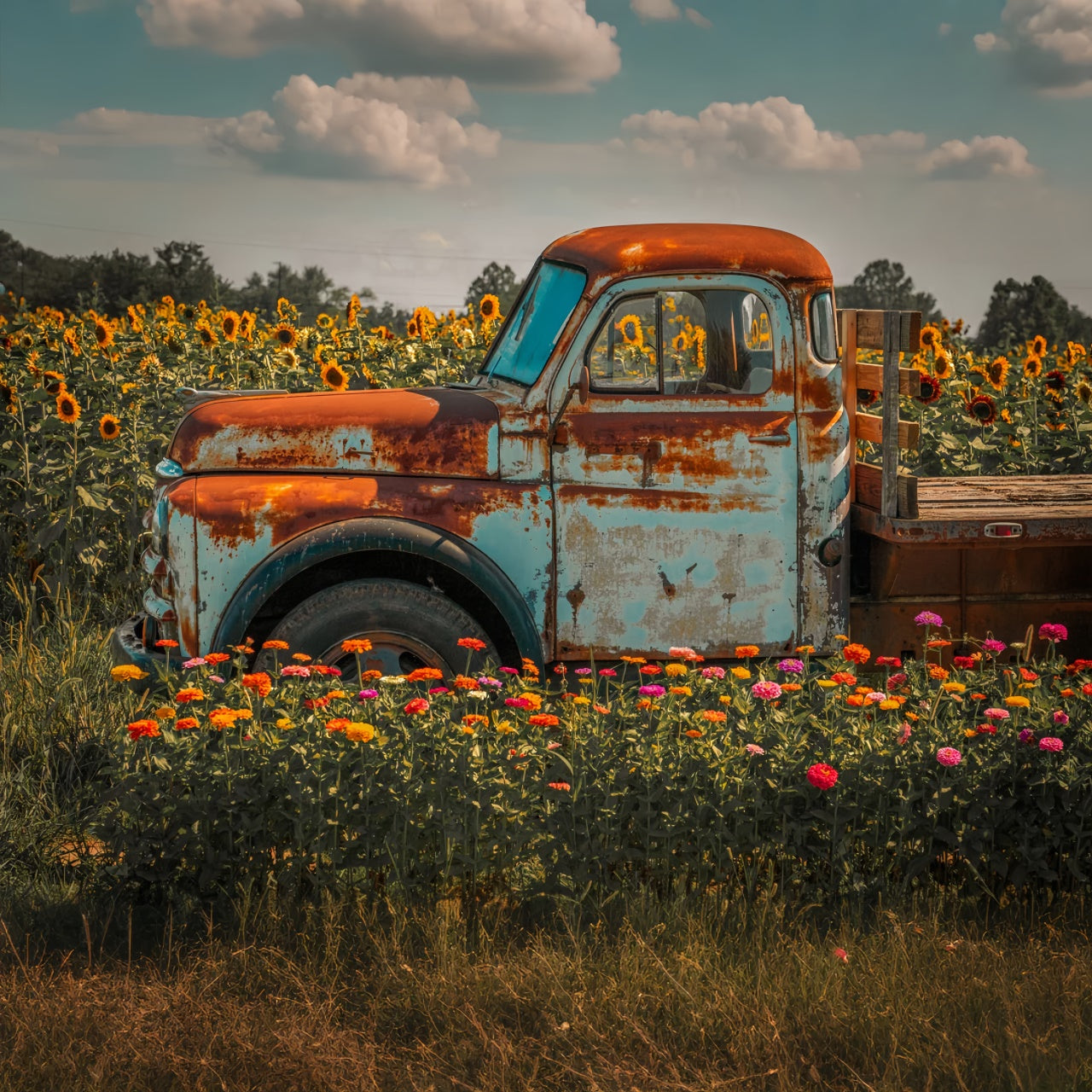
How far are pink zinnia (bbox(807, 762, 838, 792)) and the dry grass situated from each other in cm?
35

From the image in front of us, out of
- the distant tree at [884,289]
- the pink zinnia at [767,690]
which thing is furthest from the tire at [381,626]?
the distant tree at [884,289]

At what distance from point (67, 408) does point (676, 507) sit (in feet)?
13.0

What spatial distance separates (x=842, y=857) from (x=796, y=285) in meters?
2.28

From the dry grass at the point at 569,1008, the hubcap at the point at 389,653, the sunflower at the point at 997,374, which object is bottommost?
the dry grass at the point at 569,1008

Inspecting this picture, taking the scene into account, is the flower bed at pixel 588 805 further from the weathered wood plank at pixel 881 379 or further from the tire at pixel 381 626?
the weathered wood plank at pixel 881 379

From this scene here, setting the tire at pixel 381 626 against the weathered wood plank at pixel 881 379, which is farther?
the weathered wood plank at pixel 881 379

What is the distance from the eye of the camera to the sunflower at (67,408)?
23.1ft

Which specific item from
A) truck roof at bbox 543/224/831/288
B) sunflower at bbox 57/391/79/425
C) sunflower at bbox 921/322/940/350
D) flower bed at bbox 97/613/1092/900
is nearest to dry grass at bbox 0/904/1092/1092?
flower bed at bbox 97/613/1092/900

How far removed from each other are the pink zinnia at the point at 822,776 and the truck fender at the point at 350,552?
5.07 feet

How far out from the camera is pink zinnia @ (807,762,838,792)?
3.41 metres

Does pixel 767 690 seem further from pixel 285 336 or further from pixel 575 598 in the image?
pixel 285 336

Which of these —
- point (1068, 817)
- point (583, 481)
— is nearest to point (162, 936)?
point (583, 481)

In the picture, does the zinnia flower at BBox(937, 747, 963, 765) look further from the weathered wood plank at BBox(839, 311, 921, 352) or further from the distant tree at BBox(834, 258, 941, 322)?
the distant tree at BBox(834, 258, 941, 322)

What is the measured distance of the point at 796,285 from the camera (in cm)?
484
